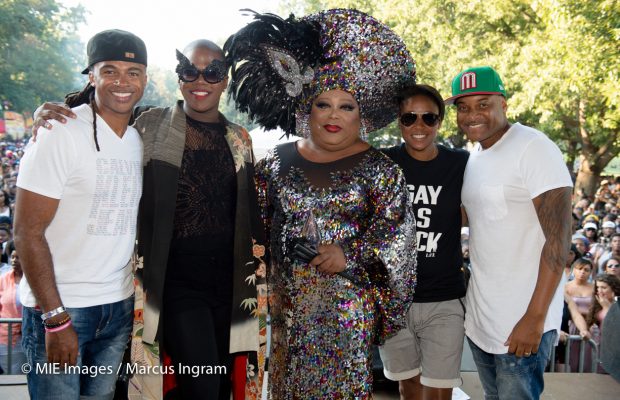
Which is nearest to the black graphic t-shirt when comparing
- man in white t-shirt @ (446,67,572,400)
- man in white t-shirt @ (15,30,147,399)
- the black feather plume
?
man in white t-shirt @ (446,67,572,400)

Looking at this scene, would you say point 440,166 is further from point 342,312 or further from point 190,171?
point 190,171

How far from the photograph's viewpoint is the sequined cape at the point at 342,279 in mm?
2686

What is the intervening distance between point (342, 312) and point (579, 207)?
43.2ft

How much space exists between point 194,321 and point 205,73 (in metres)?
1.26

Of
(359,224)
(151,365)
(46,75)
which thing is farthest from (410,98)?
(46,75)

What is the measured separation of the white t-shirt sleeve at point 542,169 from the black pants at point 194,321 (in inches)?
61.8

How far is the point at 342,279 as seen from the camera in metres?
2.72

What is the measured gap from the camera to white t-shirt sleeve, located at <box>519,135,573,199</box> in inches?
104

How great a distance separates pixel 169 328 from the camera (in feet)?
8.95

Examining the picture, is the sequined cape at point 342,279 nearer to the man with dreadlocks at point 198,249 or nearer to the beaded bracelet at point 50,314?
the man with dreadlocks at point 198,249

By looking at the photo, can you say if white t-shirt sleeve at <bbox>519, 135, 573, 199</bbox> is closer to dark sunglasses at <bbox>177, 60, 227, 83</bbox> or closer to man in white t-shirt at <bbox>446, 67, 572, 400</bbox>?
man in white t-shirt at <bbox>446, 67, 572, 400</bbox>

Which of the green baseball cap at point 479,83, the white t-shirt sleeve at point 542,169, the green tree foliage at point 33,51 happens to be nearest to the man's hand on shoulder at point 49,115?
the green baseball cap at point 479,83

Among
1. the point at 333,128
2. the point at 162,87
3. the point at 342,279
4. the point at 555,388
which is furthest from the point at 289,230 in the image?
the point at 162,87

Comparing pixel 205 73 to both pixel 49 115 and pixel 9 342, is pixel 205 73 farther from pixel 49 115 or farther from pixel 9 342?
pixel 9 342
